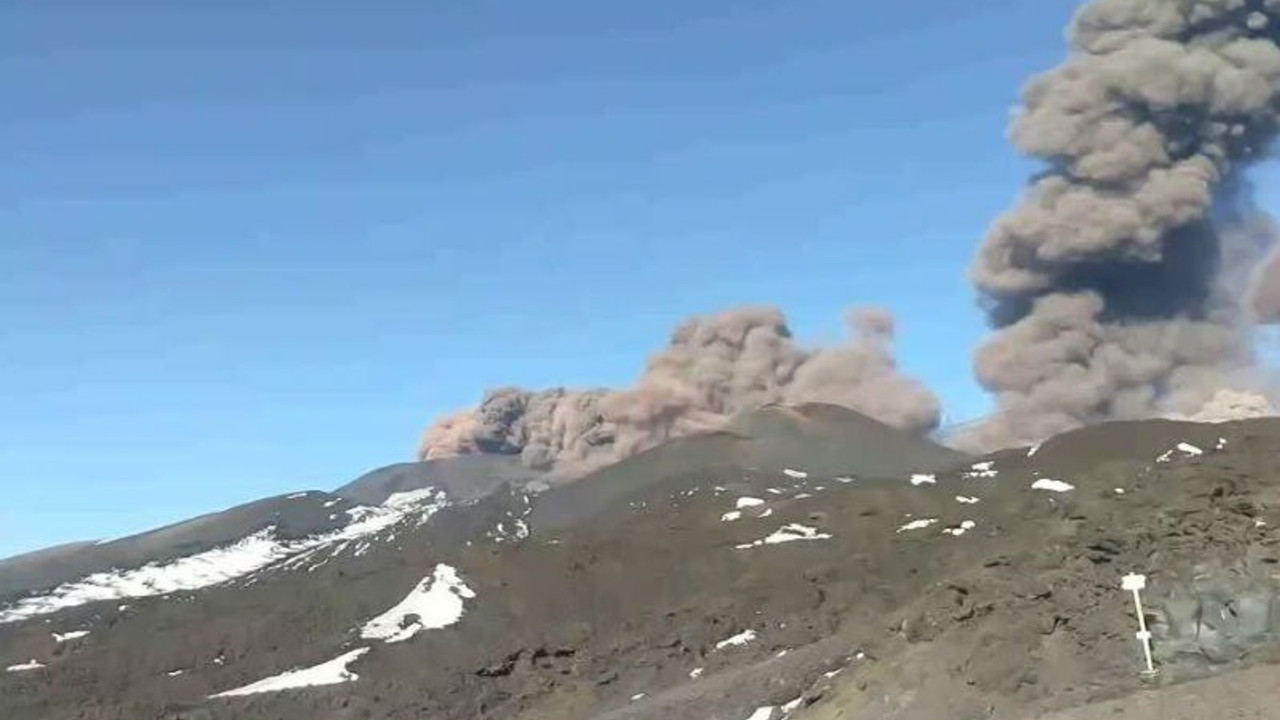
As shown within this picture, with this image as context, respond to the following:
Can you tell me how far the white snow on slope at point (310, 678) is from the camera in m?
110

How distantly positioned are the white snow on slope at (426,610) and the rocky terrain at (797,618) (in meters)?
0.40

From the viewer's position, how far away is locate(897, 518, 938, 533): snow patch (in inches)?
5231

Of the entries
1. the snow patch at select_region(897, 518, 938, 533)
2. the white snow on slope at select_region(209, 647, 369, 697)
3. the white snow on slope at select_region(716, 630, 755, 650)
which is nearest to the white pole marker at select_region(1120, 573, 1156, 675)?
the white snow on slope at select_region(716, 630, 755, 650)

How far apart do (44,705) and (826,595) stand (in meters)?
65.8

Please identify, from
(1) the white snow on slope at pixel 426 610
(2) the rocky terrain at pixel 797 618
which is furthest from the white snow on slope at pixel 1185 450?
(1) the white snow on slope at pixel 426 610

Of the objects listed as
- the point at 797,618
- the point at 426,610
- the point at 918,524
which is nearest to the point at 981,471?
the point at 918,524

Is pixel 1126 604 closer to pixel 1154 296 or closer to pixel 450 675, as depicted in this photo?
pixel 450 675

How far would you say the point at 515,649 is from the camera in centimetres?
10488

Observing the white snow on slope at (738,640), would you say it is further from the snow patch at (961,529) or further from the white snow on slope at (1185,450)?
the white snow on slope at (1185,450)

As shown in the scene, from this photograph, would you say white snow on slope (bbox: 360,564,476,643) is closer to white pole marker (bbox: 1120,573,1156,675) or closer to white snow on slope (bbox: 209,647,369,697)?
white snow on slope (bbox: 209,647,369,697)

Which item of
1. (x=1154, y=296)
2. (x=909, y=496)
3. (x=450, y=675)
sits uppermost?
(x=1154, y=296)

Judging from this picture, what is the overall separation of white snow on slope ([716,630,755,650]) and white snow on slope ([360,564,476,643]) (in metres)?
33.9

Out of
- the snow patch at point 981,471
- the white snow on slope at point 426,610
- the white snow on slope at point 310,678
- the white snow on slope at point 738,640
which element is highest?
the snow patch at point 981,471

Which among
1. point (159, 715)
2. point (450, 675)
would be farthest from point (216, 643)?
point (450, 675)
